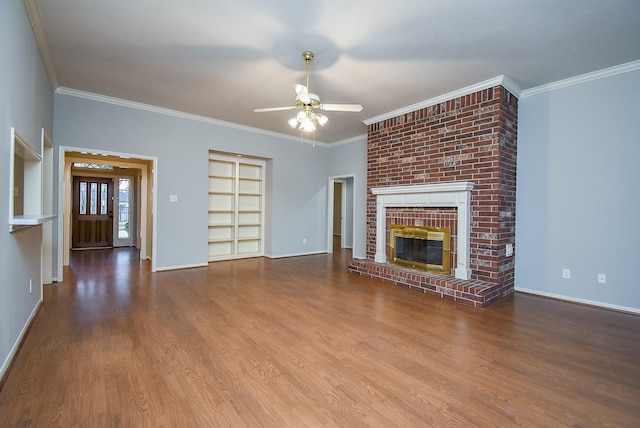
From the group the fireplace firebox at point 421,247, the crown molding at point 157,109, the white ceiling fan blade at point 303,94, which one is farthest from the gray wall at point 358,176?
the white ceiling fan blade at point 303,94

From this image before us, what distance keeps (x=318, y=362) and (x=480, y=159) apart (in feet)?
10.8

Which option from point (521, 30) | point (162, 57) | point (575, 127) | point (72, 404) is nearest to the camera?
point (72, 404)

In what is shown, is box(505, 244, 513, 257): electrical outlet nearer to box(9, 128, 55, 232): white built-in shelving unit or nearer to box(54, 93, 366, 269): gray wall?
box(54, 93, 366, 269): gray wall

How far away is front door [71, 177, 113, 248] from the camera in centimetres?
749

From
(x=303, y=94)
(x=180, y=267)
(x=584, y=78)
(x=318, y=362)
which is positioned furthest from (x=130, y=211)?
(x=584, y=78)

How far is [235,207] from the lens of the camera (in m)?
6.44

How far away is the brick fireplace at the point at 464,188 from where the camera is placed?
148 inches

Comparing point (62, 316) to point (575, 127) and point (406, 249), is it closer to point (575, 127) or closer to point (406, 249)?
point (406, 249)

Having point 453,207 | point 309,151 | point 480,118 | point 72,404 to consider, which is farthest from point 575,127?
point 72,404

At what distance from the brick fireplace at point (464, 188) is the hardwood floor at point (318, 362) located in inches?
16.9

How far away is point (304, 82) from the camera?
12.6 ft

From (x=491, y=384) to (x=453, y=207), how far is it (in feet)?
8.61

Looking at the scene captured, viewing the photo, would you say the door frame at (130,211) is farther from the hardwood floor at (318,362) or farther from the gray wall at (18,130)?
the gray wall at (18,130)

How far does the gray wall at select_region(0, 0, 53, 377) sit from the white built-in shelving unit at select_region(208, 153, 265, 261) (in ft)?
10.4
